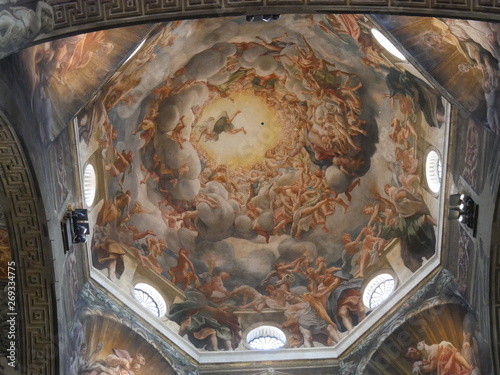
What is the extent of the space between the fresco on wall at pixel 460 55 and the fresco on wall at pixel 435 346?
482 cm

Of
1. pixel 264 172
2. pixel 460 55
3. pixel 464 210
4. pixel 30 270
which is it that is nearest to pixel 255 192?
pixel 264 172

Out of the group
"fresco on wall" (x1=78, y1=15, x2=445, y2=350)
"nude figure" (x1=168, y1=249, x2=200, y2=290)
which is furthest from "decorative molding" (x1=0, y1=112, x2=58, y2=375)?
"nude figure" (x1=168, y1=249, x2=200, y2=290)

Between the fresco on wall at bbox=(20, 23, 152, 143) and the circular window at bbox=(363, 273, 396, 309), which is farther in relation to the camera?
the circular window at bbox=(363, 273, 396, 309)

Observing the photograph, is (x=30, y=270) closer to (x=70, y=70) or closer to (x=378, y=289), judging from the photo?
(x=70, y=70)

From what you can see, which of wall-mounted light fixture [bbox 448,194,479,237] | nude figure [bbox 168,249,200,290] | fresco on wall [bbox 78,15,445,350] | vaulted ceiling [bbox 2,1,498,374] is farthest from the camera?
nude figure [bbox 168,249,200,290]

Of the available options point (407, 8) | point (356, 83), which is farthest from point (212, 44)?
point (407, 8)

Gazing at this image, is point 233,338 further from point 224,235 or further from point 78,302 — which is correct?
point 78,302

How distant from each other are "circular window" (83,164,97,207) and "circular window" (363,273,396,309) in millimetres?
7321

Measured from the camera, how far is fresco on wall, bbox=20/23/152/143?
16.7 meters

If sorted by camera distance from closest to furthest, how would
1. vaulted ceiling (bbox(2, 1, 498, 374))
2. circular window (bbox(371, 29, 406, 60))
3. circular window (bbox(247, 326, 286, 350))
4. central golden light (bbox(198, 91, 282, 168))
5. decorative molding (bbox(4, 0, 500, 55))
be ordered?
1. decorative molding (bbox(4, 0, 500, 55))
2. vaulted ceiling (bbox(2, 1, 498, 374))
3. circular window (bbox(371, 29, 406, 60))
4. circular window (bbox(247, 326, 286, 350))
5. central golden light (bbox(198, 91, 282, 168))

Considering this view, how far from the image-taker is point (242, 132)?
25281mm

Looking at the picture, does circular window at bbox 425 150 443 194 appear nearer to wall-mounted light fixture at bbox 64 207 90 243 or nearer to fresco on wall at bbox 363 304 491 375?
fresco on wall at bbox 363 304 491 375

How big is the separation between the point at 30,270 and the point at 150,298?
5.82 m

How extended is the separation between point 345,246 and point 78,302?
7.81 m
